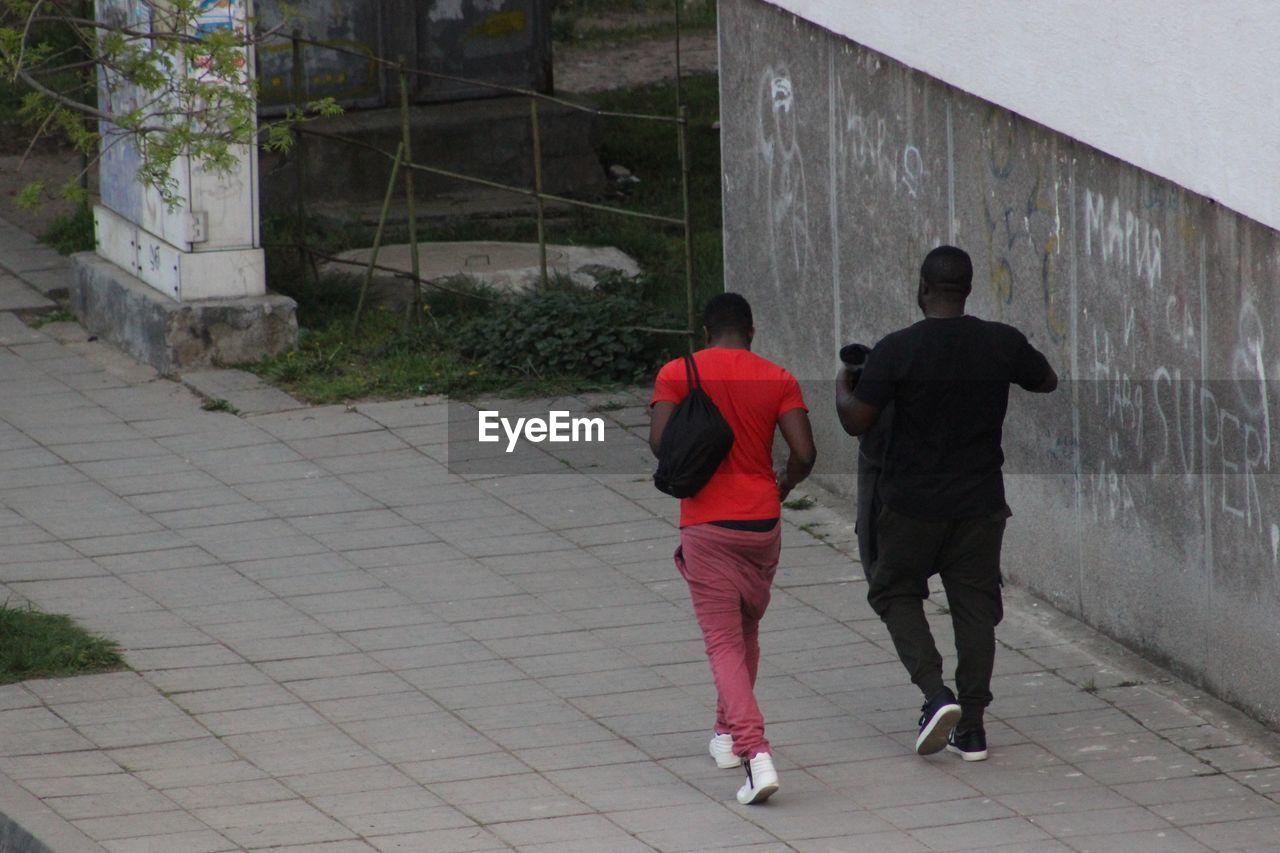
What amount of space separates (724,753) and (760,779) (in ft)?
1.23

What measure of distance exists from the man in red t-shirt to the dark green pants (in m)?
0.42

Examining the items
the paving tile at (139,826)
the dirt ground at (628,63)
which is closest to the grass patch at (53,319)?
the paving tile at (139,826)

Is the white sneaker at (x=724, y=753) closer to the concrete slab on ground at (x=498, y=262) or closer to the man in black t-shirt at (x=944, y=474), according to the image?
the man in black t-shirt at (x=944, y=474)

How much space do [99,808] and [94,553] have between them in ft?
8.62

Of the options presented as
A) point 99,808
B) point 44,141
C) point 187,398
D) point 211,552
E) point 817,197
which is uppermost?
point 44,141

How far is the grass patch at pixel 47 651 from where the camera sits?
271 inches

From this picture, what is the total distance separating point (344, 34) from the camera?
48.8ft

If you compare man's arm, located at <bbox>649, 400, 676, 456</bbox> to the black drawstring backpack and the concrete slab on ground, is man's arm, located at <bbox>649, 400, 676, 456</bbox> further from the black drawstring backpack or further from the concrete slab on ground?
the concrete slab on ground

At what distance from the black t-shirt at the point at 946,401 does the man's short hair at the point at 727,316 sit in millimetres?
404

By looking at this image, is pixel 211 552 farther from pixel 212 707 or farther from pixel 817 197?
pixel 817 197

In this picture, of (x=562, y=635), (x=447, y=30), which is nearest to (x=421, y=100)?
(x=447, y=30)

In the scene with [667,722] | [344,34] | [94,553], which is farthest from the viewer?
[344,34]

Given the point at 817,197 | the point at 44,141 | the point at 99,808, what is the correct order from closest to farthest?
the point at 99,808 < the point at 817,197 < the point at 44,141

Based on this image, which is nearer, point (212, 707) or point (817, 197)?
point (212, 707)
